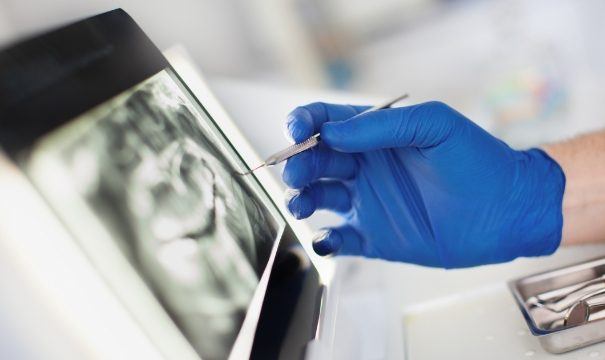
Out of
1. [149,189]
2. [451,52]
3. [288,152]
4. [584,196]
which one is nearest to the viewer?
[149,189]

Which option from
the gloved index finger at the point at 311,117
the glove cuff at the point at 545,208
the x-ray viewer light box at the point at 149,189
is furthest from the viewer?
the glove cuff at the point at 545,208

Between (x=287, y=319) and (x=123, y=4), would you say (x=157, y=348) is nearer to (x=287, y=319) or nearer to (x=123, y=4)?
(x=287, y=319)

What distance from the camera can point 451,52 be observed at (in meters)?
3.63

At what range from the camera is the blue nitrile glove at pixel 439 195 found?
3.14 ft

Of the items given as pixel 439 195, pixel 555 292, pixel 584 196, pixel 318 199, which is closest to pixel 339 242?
pixel 318 199

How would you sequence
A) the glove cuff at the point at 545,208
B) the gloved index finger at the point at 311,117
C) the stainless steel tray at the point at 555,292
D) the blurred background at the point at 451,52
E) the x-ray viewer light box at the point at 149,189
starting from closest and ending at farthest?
the x-ray viewer light box at the point at 149,189 → the stainless steel tray at the point at 555,292 → the gloved index finger at the point at 311,117 → the glove cuff at the point at 545,208 → the blurred background at the point at 451,52

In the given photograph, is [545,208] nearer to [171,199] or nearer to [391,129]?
[391,129]

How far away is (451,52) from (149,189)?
3419 millimetres

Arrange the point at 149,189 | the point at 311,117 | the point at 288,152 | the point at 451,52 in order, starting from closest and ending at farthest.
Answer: the point at 149,189 → the point at 288,152 → the point at 311,117 → the point at 451,52

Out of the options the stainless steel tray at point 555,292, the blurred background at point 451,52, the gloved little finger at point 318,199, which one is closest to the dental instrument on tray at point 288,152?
the gloved little finger at point 318,199

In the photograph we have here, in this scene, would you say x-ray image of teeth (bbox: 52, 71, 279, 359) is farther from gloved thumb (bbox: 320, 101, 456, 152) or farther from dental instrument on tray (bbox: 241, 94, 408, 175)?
gloved thumb (bbox: 320, 101, 456, 152)

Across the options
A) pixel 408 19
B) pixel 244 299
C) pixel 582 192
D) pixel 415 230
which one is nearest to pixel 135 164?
pixel 244 299

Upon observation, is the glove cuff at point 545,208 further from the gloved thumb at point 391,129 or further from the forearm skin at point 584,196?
the gloved thumb at point 391,129

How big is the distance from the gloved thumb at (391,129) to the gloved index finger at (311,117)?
0.11 ft
